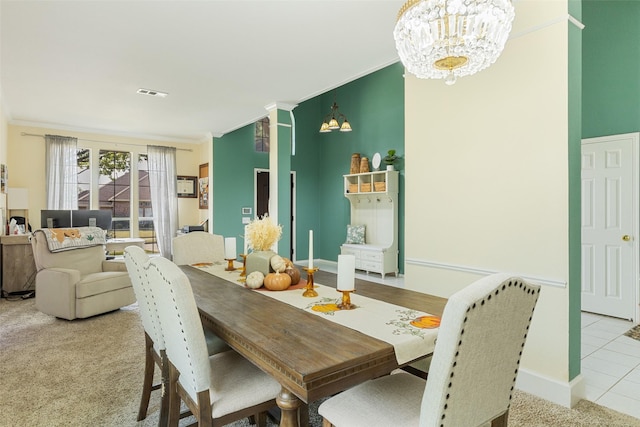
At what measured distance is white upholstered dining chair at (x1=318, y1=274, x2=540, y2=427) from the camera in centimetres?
94

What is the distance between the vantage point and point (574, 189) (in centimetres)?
219

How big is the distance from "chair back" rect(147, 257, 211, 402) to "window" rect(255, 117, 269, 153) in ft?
20.2

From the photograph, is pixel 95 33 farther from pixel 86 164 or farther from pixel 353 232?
pixel 353 232

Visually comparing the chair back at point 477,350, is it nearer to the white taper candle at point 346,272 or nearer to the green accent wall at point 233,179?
the white taper candle at point 346,272

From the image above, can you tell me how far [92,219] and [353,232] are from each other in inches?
172

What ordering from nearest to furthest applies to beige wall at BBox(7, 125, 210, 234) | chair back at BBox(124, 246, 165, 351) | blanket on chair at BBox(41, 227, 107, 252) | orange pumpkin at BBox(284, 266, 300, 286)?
chair back at BBox(124, 246, 165, 351) → orange pumpkin at BBox(284, 266, 300, 286) → blanket on chair at BBox(41, 227, 107, 252) → beige wall at BBox(7, 125, 210, 234)

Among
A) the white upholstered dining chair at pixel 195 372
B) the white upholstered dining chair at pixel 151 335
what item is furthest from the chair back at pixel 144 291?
the white upholstered dining chair at pixel 195 372

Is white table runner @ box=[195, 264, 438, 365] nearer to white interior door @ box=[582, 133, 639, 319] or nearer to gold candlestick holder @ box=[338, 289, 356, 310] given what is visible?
gold candlestick holder @ box=[338, 289, 356, 310]

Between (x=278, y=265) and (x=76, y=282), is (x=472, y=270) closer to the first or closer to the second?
(x=278, y=265)

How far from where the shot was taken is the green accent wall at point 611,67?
380 cm

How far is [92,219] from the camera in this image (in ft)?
17.5

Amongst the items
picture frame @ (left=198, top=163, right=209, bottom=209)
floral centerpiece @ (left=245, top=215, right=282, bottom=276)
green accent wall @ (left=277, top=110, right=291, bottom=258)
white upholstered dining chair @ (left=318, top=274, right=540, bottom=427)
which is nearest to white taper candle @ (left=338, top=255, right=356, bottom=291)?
white upholstered dining chair @ (left=318, top=274, right=540, bottom=427)

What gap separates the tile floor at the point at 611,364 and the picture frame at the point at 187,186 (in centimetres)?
649

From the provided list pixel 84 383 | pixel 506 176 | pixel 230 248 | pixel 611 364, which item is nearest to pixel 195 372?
pixel 230 248
